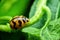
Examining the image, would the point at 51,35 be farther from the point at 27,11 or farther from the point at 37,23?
the point at 27,11

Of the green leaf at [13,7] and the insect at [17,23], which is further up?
the green leaf at [13,7]

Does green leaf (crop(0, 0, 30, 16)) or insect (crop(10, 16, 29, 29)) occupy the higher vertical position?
green leaf (crop(0, 0, 30, 16))

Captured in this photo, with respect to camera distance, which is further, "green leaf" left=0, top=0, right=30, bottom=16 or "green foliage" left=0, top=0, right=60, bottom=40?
"green leaf" left=0, top=0, right=30, bottom=16

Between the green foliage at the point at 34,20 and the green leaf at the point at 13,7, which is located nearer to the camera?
the green foliage at the point at 34,20

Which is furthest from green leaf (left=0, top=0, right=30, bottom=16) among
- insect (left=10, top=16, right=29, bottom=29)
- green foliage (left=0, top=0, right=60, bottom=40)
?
insect (left=10, top=16, right=29, bottom=29)

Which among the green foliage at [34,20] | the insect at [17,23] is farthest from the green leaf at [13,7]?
the insect at [17,23]

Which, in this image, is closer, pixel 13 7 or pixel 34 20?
pixel 34 20

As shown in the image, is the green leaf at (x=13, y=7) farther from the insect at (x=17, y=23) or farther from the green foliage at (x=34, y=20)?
the insect at (x=17, y=23)

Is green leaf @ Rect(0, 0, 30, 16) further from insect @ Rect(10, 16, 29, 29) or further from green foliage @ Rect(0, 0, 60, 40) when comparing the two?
insect @ Rect(10, 16, 29, 29)
